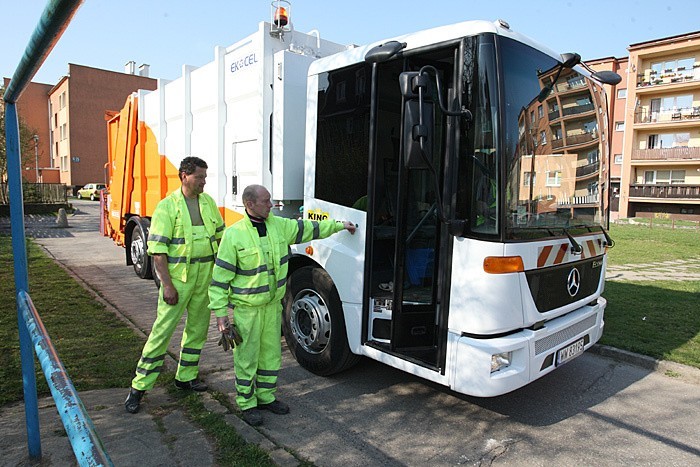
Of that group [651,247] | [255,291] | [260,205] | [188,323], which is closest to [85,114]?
[651,247]

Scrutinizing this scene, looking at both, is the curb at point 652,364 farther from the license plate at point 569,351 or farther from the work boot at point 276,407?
the work boot at point 276,407

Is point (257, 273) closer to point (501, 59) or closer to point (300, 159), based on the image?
point (300, 159)

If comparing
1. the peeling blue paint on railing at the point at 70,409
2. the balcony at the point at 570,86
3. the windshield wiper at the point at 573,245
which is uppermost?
the balcony at the point at 570,86

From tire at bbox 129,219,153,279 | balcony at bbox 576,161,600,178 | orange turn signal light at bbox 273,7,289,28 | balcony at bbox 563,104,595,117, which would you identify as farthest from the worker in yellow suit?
tire at bbox 129,219,153,279

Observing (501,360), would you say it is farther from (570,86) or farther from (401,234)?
(570,86)

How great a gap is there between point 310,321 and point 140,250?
4397mm

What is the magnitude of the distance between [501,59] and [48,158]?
58.4m

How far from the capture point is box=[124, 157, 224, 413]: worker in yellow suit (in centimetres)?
346

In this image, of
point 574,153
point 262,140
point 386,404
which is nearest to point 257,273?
point 386,404

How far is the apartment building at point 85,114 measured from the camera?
42594 millimetres

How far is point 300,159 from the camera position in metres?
4.52

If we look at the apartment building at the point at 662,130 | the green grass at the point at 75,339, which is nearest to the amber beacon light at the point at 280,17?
the green grass at the point at 75,339

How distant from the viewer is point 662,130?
1345 inches

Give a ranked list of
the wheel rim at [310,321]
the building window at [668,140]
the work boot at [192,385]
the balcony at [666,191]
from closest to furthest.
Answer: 1. the work boot at [192,385]
2. the wheel rim at [310,321]
3. the balcony at [666,191]
4. the building window at [668,140]
